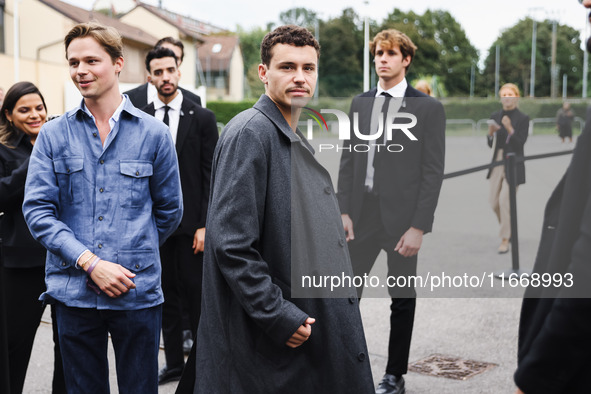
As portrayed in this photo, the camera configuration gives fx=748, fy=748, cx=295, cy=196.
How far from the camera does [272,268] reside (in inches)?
103

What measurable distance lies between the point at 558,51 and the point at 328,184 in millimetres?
99949

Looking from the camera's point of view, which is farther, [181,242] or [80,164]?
[181,242]

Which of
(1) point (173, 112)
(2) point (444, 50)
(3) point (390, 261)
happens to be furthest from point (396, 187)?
(2) point (444, 50)

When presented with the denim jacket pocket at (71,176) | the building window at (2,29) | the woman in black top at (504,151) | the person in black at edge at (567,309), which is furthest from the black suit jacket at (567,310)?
the building window at (2,29)

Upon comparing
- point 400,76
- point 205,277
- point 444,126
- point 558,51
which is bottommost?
point 205,277

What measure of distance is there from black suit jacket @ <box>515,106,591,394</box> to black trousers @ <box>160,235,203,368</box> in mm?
→ 3657

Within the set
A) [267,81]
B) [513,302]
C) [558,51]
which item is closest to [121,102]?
[267,81]

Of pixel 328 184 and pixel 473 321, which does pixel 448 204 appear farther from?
pixel 473 321

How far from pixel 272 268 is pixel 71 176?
1070 mm

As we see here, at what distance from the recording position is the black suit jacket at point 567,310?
1672mm

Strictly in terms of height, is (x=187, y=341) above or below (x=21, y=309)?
below

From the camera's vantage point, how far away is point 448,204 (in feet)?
10.6

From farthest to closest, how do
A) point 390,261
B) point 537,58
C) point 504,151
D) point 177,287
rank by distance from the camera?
point 537,58 → point 177,287 → point 390,261 → point 504,151

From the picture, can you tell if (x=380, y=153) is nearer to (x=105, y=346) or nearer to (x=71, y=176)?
(x=71, y=176)
